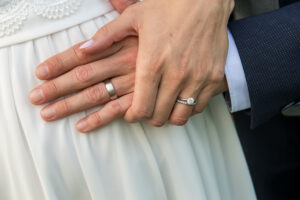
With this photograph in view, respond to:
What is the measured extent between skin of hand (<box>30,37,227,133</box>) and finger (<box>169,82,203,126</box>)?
4.4 inches

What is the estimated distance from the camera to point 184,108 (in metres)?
0.83

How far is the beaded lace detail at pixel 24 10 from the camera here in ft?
2.47

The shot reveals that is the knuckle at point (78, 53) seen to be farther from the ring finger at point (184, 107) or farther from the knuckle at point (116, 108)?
the ring finger at point (184, 107)

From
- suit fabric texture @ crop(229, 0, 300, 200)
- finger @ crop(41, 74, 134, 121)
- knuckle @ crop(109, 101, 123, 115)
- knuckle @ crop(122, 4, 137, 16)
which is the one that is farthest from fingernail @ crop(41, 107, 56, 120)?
suit fabric texture @ crop(229, 0, 300, 200)

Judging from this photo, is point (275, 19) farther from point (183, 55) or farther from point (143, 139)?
point (143, 139)

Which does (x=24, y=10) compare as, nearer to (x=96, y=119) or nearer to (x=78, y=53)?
(x=78, y=53)

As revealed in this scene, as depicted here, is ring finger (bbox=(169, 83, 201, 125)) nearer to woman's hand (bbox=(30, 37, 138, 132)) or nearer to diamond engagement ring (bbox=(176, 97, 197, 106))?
diamond engagement ring (bbox=(176, 97, 197, 106))

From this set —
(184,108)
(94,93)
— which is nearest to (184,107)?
(184,108)

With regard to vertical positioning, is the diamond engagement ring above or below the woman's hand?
below

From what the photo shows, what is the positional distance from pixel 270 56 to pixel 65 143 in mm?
522

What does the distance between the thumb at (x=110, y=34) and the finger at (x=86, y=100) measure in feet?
0.28

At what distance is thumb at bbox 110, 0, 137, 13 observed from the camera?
0.84 m

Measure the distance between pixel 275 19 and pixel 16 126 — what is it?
67cm

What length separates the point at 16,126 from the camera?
2.53 ft
